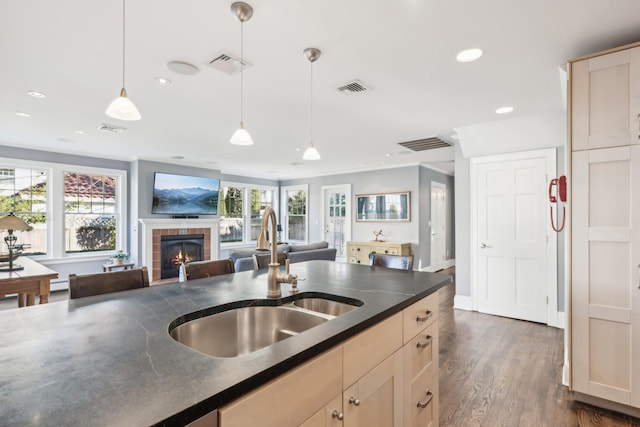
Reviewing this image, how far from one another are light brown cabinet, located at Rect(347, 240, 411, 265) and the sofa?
1260 mm

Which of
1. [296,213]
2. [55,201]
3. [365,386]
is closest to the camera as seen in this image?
[365,386]

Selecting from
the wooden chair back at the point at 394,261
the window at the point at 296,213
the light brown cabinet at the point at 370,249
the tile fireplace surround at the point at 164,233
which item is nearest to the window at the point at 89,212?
the tile fireplace surround at the point at 164,233

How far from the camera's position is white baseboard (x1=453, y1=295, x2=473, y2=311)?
4.44m

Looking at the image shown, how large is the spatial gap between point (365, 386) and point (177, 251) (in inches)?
252

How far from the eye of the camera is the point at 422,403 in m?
1.67

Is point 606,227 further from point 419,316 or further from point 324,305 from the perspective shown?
point 324,305

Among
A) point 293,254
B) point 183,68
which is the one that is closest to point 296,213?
point 293,254

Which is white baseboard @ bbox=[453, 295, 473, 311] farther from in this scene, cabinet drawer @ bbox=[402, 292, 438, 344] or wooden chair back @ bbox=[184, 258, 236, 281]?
wooden chair back @ bbox=[184, 258, 236, 281]

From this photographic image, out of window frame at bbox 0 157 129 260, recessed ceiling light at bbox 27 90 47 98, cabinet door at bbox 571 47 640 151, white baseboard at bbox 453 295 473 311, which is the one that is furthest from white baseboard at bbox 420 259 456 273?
window frame at bbox 0 157 129 260

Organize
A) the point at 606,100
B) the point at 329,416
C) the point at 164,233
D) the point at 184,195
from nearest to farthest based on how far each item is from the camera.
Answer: the point at 329,416 → the point at 606,100 → the point at 164,233 → the point at 184,195

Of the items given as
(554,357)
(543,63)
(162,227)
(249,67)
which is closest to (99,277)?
(249,67)

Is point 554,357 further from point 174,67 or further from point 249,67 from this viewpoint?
point 174,67

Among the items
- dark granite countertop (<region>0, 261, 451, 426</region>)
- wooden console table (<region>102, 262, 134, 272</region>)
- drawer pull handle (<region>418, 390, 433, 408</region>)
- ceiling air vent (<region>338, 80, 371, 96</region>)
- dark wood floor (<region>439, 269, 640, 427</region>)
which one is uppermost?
ceiling air vent (<region>338, 80, 371, 96</region>)

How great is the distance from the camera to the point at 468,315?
4.23m
